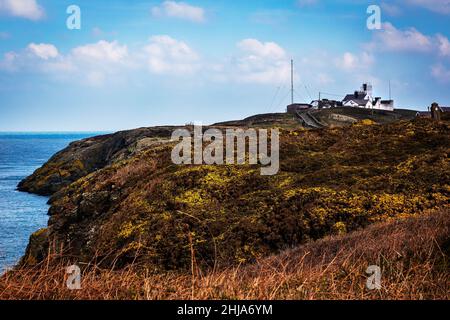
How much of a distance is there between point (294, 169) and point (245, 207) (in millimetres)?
4659

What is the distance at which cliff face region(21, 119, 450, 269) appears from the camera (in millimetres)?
20719

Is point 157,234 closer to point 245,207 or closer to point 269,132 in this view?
→ point 245,207

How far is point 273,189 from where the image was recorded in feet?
79.2

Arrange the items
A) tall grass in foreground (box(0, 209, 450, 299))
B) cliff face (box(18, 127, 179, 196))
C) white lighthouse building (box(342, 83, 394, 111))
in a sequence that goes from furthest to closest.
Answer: white lighthouse building (box(342, 83, 394, 111)) < cliff face (box(18, 127, 179, 196)) < tall grass in foreground (box(0, 209, 450, 299))

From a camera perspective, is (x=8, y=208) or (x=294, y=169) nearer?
(x=294, y=169)

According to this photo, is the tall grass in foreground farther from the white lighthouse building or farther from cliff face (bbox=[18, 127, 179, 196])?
the white lighthouse building

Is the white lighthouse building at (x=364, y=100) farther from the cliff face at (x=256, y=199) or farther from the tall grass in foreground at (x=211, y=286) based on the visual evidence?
the tall grass in foreground at (x=211, y=286)

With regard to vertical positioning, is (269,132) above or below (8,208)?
above

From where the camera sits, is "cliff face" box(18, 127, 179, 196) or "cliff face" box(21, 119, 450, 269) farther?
"cliff face" box(18, 127, 179, 196)

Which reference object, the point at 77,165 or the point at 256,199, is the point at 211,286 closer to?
the point at 256,199

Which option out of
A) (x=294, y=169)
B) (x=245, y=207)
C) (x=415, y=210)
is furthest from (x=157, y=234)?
(x=415, y=210)

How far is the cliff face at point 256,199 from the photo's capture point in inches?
816

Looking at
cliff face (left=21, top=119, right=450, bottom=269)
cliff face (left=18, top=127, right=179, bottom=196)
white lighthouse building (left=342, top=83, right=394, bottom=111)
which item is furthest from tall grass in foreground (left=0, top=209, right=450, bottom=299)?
white lighthouse building (left=342, top=83, right=394, bottom=111)

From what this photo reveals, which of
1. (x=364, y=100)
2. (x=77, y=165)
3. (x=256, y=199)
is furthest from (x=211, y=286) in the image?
(x=364, y=100)
